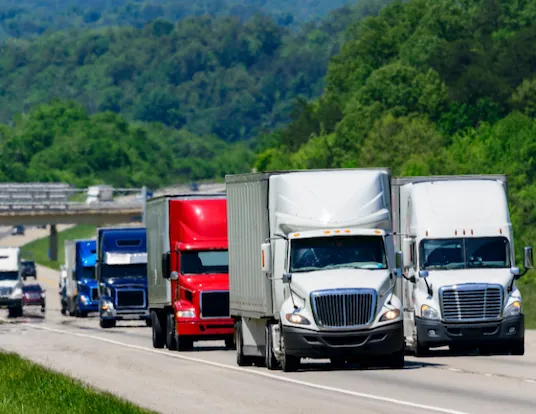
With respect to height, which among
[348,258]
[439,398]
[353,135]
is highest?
[353,135]

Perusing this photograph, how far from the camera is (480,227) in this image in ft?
113

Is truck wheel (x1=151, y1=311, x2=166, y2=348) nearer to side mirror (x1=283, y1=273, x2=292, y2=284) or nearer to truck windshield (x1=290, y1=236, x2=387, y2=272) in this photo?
truck windshield (x1=290, y1=236, x2=387, y2=272)

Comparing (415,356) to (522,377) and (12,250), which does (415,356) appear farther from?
(12,250)

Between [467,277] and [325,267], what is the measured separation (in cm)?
460

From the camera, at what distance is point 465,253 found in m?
34.5

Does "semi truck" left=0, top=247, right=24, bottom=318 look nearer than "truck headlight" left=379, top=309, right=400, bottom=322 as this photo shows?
No

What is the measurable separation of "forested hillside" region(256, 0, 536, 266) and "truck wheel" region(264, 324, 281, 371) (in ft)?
253

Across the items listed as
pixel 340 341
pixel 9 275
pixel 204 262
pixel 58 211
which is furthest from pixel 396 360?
pixel 58 211

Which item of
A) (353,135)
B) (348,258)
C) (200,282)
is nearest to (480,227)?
(348,258)

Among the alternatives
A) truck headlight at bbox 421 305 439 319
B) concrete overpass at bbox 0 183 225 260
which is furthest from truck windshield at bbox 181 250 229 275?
concrete overpass at bbox 0 183 225 260

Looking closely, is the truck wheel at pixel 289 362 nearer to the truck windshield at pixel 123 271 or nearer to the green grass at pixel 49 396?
the green grass at pixel 49 396

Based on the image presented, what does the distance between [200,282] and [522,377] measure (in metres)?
12.6

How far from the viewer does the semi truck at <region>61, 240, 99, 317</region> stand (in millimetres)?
72438

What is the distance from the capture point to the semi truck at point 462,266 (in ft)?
111
